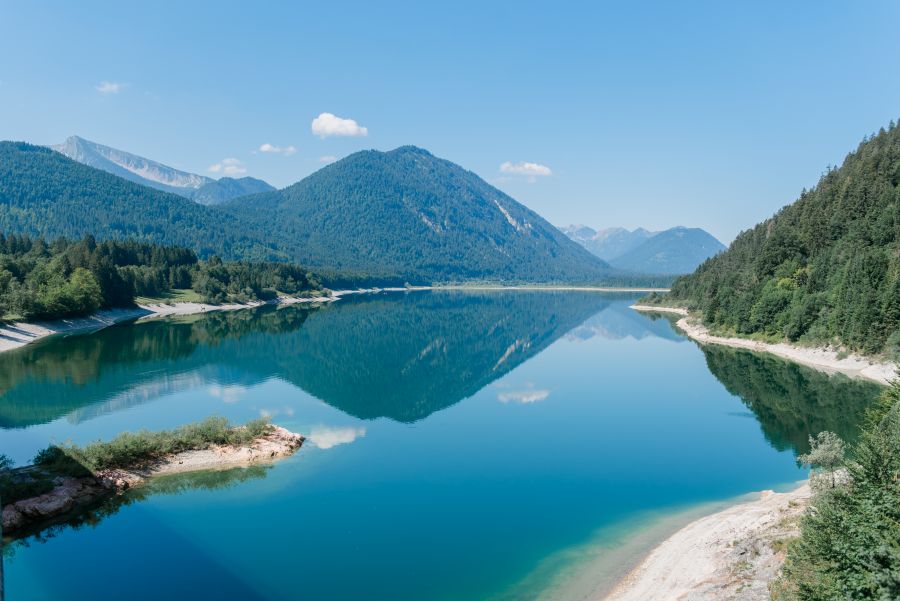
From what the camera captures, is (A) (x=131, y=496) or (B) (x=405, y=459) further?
(B) (x=405, y=459)

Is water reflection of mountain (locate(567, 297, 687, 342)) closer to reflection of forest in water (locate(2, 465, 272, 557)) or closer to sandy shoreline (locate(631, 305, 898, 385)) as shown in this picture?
sandy shoreline (locate(631, 305, 898, 385))

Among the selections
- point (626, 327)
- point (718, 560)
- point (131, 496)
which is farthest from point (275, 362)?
point (626, 327)

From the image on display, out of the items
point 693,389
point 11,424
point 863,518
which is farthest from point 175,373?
point 863,518

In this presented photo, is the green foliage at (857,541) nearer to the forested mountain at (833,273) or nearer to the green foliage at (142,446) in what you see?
the green foliage at (142,446)

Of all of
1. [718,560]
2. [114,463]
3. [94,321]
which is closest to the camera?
[718,560]

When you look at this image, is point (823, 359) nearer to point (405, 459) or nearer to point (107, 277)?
point (405, 459)

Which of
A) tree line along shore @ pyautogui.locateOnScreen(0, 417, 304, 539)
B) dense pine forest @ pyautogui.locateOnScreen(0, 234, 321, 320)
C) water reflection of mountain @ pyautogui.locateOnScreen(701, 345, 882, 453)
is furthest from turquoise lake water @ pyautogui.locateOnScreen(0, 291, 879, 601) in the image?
dense pine forest @ pyautogui.locateOnScreen(0, 234, 321, 320)
